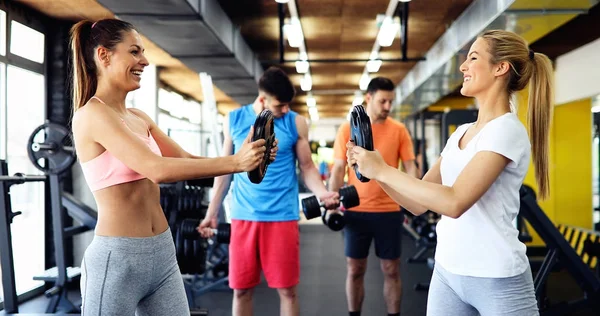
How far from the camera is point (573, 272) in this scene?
3445 millimetres

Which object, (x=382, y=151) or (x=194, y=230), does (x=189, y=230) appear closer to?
(x=194, y=230)

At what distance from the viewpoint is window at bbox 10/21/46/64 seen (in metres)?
4.43

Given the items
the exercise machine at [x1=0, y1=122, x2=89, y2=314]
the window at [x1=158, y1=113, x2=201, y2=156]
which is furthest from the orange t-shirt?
the window at [x1=158, y1=113, x2=201, y2=156]

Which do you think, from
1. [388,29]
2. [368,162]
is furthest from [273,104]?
[388,29]

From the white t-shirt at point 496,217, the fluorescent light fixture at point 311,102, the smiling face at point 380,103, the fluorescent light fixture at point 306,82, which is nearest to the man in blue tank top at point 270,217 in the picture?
Result: the smiling face at point 380,103

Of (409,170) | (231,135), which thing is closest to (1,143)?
(231,135)

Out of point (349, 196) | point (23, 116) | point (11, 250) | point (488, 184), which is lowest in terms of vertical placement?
point (11, 250)

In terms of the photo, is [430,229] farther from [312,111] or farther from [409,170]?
[312,111]

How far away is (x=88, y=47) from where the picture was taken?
4.60 feet

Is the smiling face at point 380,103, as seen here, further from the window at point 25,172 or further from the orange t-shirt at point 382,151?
the window at point 25,172

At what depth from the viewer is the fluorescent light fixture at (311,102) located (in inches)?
498

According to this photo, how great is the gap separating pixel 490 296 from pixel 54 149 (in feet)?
10.3

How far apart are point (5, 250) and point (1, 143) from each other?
4.27 ft

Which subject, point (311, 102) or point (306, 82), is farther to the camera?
point (311, 102)
